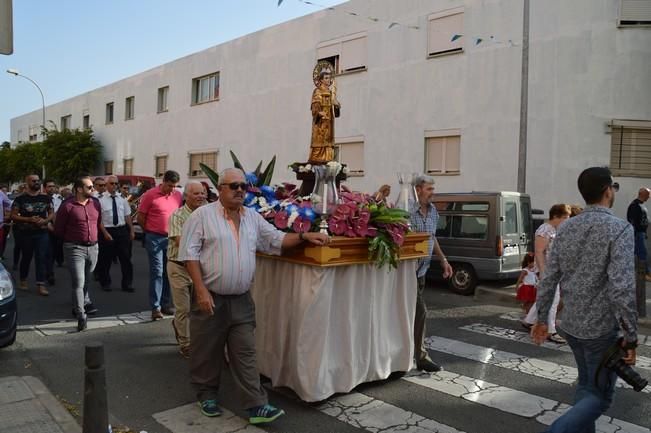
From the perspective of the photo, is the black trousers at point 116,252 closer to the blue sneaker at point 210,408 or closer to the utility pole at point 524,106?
the blue sneaker at point 210,408

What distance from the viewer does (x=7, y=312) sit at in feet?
17.5

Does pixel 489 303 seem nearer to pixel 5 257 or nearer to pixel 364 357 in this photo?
pixel 364 357

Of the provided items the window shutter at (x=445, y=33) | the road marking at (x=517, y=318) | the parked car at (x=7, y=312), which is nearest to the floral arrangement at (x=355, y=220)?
the parked car at (x=7, y=312)

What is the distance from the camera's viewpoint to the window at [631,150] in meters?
13.2

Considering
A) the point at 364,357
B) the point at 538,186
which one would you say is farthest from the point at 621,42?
the point at 364,357

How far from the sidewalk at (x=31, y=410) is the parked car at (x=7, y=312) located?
0.66 metres

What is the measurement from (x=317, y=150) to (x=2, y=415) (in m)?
3.41

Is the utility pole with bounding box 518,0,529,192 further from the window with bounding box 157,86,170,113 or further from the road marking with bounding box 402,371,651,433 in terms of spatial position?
A: the window with bounding box 157,86,170,113

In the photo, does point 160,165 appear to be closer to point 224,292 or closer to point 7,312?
point 7,312

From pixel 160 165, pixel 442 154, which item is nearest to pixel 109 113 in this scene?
pixel 160 165

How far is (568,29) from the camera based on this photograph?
43.8ft

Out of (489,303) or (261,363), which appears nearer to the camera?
(261,363)

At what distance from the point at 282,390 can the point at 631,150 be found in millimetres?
11765

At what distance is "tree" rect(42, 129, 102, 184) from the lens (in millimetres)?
32406
